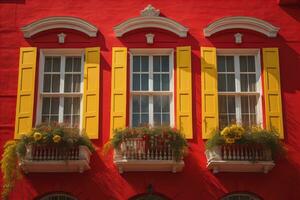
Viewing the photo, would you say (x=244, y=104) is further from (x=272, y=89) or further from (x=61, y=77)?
(x=61, y=77)

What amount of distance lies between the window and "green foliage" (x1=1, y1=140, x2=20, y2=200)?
1.24 m

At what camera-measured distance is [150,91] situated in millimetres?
14750

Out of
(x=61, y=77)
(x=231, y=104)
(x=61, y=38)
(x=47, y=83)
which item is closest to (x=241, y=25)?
(x=231, y=104)

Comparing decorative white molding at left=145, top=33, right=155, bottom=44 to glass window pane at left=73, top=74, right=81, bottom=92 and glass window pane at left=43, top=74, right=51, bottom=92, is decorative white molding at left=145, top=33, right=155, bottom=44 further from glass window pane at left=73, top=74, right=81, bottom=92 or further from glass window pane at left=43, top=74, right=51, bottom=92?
glass window pane at left=43, top=74, right=51, bottom=92

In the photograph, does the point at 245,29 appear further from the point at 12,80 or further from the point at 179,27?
the point at 12,80

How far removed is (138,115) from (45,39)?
10.6 feet

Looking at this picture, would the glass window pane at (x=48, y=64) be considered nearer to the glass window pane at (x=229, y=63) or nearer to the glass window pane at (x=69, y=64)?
the glass window pane at (x=69, y=64)

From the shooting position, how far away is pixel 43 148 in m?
13.4

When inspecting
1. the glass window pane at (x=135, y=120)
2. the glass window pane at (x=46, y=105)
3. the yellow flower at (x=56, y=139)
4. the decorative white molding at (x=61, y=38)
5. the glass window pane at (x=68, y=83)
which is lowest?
the yellow flower at (x=56, y=139)

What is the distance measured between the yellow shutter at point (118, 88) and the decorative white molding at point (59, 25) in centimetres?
85

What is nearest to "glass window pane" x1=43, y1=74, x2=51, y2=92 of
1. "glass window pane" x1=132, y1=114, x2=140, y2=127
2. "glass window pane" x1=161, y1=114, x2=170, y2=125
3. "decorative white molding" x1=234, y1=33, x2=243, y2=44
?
"glass window pane" x1=132, y1=114, x2=140, y2=127

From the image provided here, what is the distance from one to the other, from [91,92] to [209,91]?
9.90ft

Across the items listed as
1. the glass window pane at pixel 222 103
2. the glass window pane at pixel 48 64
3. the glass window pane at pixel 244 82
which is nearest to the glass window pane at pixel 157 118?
the glass window pane at pixel 222 103

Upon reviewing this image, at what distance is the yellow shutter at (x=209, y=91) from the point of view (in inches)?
561
